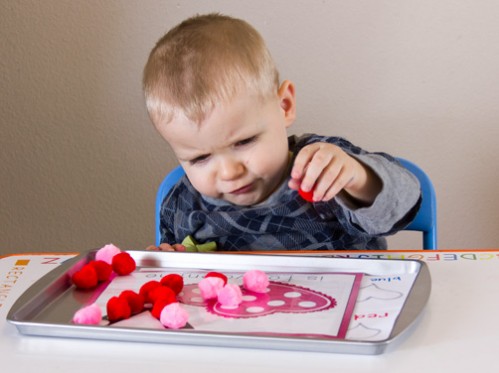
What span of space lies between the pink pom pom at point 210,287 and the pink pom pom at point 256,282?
0.08 ft

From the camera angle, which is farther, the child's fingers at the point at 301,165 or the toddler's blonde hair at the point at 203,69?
the toddler's blonde hair at the point at 203,69

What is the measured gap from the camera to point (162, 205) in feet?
3.46

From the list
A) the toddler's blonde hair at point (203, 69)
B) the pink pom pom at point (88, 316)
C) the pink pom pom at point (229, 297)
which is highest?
the toddler's blonde hair at point (203, 69)

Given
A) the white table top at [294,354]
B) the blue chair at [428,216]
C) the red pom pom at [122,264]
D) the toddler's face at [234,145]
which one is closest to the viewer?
the white table top at [294,354]

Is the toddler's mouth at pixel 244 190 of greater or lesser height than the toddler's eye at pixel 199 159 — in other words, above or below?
below

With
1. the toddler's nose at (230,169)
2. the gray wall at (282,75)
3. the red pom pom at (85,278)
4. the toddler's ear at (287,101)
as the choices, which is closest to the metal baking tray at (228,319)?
the red pom pom at (85,278)

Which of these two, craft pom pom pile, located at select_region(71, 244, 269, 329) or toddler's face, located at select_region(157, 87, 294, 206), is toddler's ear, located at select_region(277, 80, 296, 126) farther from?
craft pom pom pile, located at select_region(71, 244, 269, 329)

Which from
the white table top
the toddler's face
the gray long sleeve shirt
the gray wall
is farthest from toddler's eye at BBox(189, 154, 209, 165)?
the gray wall

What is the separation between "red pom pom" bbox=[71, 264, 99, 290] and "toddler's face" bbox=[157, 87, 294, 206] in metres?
0.22

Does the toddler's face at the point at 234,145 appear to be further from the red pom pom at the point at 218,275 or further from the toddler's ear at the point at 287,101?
the red pom pom at the point at 218,275

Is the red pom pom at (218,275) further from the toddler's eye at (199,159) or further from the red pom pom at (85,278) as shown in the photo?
the toddler's eye at (199,159)

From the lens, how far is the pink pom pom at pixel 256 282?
0.64m

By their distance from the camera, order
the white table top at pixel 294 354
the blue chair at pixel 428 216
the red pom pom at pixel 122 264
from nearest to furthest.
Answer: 1. the white table top at pixel 294 354
2. the red pom pom at pixel 122 264
3. the blue chair at pixel 428 216

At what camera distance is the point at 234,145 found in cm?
84
